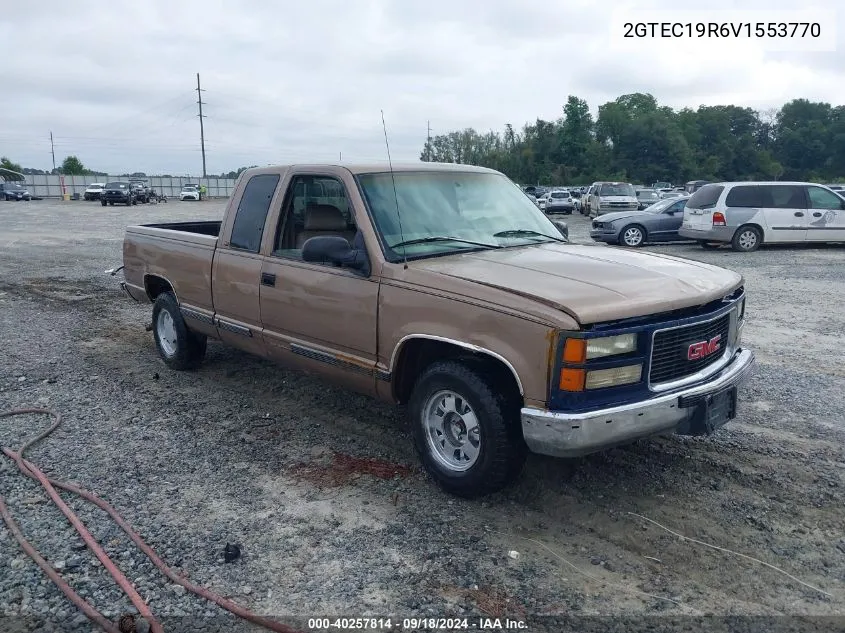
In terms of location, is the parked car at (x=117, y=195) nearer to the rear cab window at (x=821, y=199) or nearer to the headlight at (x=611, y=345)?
the rear cab window at (x=821, y=199)

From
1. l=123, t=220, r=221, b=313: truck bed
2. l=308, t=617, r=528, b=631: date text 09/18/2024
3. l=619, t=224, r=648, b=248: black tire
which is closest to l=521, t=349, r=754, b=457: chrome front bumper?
→ l=308, t=617, r=528, b=631: date text 09/18/2024

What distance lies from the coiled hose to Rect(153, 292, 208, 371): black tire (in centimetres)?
199

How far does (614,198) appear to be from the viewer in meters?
29.2

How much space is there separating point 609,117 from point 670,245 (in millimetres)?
87170

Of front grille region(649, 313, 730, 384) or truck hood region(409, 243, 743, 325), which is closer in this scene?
truck hood region(409, 243, 743, 325)

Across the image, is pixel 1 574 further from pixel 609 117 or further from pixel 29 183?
pixel 609 117

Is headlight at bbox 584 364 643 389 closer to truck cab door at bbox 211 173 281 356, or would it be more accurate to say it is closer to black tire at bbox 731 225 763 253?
truck cab door at bbox 211 173 281 356

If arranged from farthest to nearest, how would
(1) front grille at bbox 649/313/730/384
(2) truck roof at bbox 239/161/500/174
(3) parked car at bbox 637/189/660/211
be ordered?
1. (3) parked car at bbox 637/189/660/211
2. (2) truck roof at bbox 239/161/500/174
3. (1) front grille at bbox 649/313/730/384

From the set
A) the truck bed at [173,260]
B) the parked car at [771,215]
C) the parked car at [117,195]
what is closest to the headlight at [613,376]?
the truck bed at [173,260]

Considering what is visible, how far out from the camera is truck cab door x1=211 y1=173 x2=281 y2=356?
5266 mm

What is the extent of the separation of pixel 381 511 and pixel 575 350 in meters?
1.46

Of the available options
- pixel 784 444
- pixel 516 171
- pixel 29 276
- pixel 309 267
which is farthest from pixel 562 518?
pixel 516 171

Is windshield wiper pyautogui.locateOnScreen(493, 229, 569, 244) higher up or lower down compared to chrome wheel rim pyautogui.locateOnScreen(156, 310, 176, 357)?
higher up

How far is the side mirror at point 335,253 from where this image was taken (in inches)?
166
